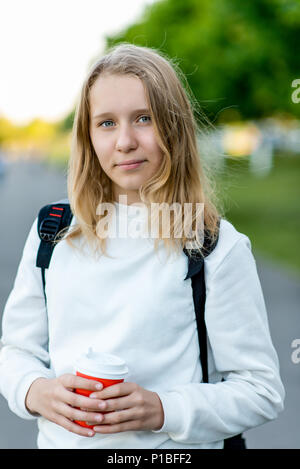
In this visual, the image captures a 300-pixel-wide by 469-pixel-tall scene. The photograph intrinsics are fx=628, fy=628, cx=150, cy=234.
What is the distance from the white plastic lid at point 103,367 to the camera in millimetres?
1475

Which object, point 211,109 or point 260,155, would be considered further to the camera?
point 260,155

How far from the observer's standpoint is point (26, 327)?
183 cm

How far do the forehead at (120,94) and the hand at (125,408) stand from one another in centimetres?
73

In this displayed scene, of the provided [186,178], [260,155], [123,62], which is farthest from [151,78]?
[260,155]

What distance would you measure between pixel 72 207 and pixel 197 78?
45.5 ft

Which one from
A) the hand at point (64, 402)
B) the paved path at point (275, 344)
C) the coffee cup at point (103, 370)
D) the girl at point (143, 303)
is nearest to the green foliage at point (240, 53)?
the paved path at point (275, 344)

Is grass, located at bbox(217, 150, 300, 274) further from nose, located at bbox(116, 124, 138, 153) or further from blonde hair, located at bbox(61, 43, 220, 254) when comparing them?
nose, located at bbox(116, 124, 138, 153)

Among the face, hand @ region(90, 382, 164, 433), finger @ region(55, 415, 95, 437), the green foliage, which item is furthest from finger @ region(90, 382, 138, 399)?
the green foliage

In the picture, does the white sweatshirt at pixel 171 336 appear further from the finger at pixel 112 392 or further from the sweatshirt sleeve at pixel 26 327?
the finger at pixel 112 392

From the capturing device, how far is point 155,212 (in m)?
1.79

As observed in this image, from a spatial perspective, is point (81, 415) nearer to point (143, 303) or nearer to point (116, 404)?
point (116, 404)

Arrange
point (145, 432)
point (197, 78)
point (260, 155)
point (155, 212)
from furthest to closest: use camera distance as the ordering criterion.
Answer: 1. point (260, 155)
2. point (197, 78)
3. point (155, 212)
4. point (145, 432)

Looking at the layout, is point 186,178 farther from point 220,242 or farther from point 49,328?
point 49,328

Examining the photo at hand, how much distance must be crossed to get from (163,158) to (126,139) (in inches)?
5.1
